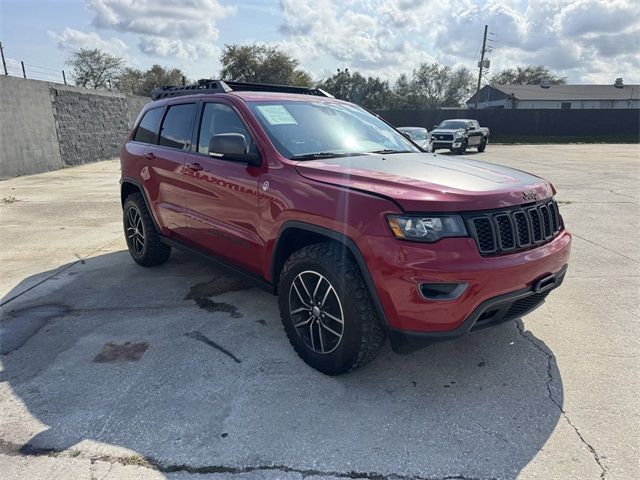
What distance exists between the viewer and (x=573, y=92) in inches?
2178

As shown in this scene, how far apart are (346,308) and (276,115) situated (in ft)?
5.78

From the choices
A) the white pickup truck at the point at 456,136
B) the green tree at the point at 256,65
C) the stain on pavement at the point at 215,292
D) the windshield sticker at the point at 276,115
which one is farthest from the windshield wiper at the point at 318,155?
the green tree at the point at 256,65

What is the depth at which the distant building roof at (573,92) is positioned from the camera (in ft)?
177

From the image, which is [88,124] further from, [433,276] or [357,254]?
[433,276]

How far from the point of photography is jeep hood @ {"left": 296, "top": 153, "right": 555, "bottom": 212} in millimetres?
2545

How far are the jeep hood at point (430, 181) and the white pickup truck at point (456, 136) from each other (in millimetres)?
18277

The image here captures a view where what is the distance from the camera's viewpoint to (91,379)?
3068 mm

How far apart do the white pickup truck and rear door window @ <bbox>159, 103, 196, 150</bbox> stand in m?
17.5

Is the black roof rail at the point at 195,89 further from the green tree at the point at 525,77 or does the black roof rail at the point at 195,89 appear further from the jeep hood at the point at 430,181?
the green tree at the point at 525,77

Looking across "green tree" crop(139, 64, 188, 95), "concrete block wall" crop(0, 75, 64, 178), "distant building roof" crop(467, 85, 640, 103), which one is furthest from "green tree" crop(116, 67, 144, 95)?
"distant building roof" crop(467, 85, 640, 103)

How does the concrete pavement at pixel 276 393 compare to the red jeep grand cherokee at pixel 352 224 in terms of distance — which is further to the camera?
the red jeep grand cherokee at pixel 352 224

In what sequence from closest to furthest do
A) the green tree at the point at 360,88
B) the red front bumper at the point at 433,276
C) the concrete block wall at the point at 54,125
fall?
the red front bumper at the point at 433,276, the concrete block wall at the point at 54,125, the green tree at the point at 360,88

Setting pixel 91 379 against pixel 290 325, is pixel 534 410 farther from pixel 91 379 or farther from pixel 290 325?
pixel 91 379

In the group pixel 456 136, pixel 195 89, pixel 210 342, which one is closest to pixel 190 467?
pixel 210 342
